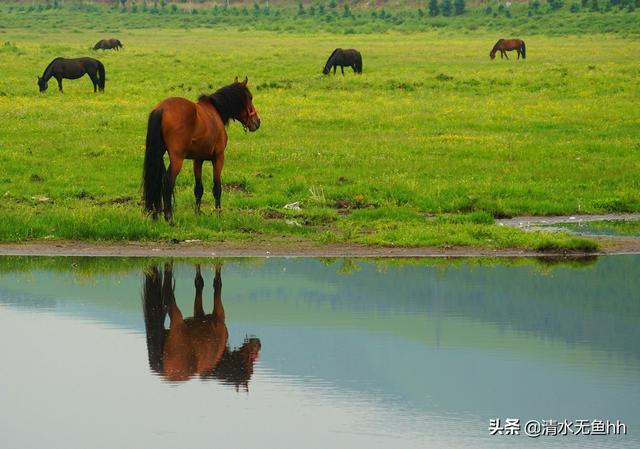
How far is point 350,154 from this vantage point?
23.0m

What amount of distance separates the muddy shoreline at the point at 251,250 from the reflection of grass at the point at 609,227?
1044 mm

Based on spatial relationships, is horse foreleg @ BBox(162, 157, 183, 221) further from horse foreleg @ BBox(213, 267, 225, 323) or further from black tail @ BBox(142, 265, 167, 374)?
horse foreleg @ BBox(213, 267, 225, 323)

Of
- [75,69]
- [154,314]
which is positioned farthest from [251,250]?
[75,69]

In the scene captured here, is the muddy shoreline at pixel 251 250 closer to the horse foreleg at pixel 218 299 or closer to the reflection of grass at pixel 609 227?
the reflection of grass at pixel 609 227

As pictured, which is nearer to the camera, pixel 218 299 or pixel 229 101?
pixel 218 299

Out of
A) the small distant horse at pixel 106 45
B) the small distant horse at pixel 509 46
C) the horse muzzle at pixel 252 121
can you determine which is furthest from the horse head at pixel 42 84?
the small distant horse at pixel 509 46

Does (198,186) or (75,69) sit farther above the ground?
(198,186)

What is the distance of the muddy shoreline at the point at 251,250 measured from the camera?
1559cm

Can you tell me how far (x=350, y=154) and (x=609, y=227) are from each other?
6378 millimetres

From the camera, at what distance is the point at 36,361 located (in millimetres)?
10367

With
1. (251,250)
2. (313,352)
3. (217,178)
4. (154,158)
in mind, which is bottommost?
(251,250)

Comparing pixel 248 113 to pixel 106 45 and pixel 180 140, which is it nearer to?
pixel 180 140

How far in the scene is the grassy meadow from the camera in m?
17.0

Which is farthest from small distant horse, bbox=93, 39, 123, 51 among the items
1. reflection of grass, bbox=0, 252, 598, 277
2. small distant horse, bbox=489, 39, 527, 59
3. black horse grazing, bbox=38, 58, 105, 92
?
reflection of grass, bbox=0, 252, 598, 277
